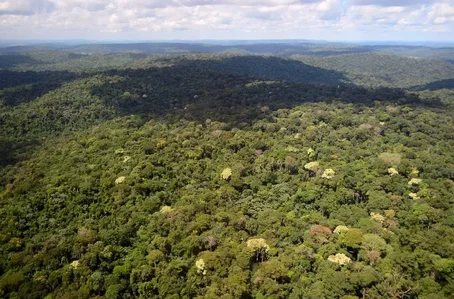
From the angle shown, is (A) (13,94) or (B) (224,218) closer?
(B) (224,218)

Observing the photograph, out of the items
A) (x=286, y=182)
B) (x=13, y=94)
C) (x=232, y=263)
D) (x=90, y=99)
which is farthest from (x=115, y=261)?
(x=13, y=94)

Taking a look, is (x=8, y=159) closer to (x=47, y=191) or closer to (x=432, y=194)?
(x=47, y=191)

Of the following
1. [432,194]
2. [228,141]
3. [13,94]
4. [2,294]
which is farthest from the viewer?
[13,94]

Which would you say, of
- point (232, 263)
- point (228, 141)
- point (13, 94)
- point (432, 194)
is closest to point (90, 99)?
point (13, 94)

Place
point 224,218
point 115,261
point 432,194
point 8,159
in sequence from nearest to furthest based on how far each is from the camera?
point 115,261 → point 224,218 → point 432,194 → point 8,159

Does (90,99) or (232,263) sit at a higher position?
(90,99)

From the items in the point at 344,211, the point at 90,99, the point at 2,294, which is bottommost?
the point at 2,294
